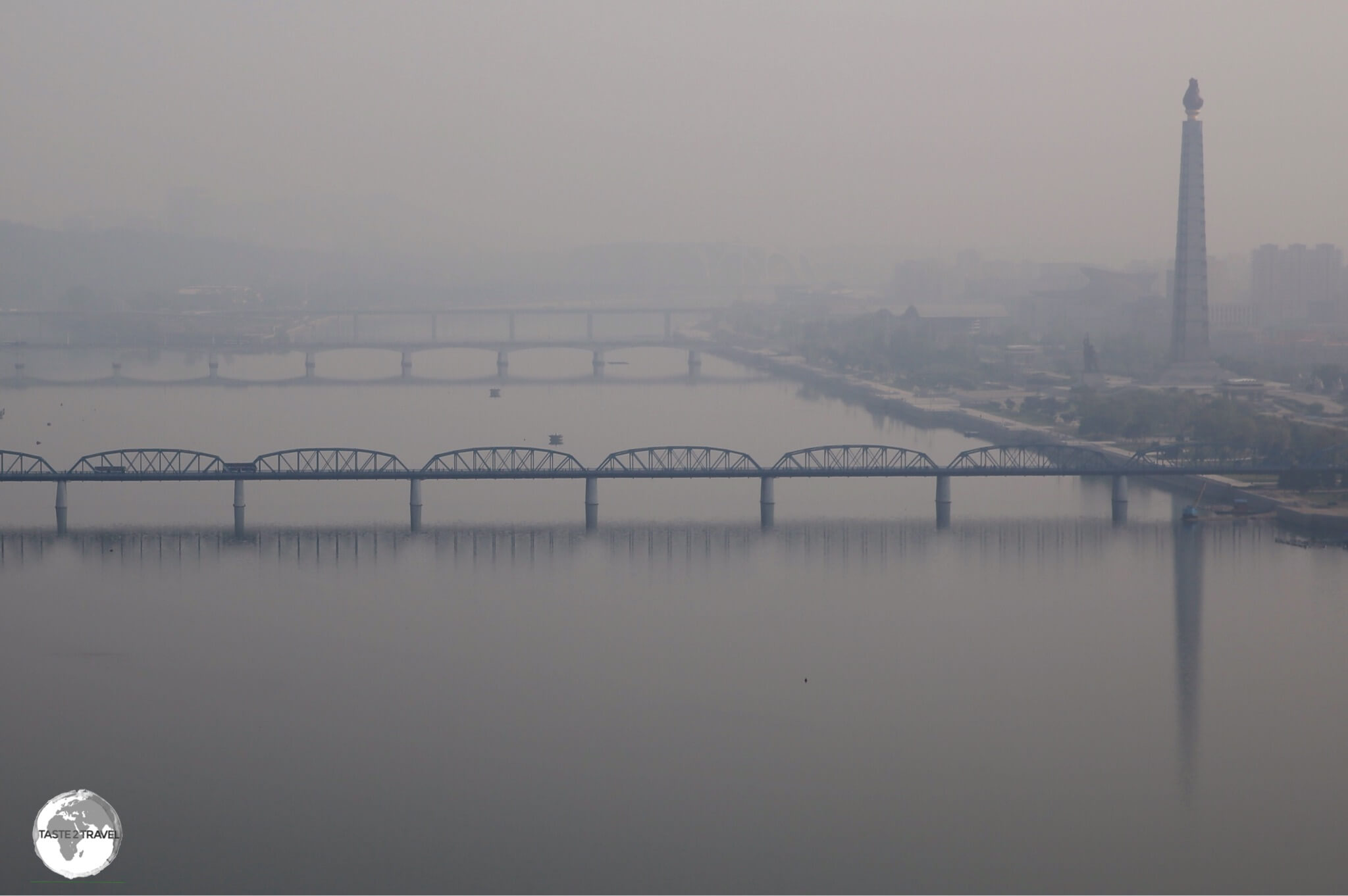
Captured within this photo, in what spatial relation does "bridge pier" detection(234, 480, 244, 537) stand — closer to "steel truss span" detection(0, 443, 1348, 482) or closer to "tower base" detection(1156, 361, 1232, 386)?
"steel truss span" detection(0, 443, 1348, 482)

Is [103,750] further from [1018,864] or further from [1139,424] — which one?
[1139,424]

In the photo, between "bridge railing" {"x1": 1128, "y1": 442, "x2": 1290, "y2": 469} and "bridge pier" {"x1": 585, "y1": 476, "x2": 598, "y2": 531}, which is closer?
"bridge pier" {"x1": 585, "y1": 476, "x2": 598, "y2": 531}

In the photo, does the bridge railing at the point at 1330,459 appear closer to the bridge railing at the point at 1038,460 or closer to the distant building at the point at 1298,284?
the bridge railing at the point at 1038,460

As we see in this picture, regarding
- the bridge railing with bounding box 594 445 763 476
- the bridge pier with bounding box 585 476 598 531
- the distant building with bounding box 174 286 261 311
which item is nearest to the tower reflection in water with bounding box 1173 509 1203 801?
the bridge railing with bounding box 594 445 763 476

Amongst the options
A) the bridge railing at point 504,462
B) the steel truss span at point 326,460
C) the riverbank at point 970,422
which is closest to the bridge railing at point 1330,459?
the riverbank at point 970,422

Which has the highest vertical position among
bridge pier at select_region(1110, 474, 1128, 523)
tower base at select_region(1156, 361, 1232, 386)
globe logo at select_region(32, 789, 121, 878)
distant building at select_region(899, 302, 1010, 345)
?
distant building at select_region(899, 302, 1010, 345)

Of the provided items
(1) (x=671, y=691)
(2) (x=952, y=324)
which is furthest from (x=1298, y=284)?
(1) (x=671, y=691)
